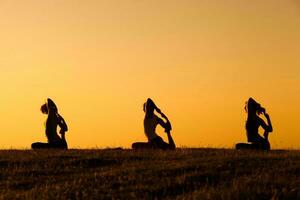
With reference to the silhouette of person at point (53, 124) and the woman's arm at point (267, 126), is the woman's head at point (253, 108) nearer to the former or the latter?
the woman's arm at point (267, 126)

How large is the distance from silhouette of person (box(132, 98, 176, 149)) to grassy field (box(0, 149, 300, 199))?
27.5ft

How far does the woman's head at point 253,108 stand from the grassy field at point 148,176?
39.8 ft

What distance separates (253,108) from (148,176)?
70.2ft

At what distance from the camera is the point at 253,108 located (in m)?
47.3

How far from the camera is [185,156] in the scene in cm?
3422

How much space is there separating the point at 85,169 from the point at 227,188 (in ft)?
30.0

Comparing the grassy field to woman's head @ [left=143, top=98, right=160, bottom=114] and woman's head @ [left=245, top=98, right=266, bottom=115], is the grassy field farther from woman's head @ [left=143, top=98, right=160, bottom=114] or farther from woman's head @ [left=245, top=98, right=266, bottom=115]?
woman's head @ [left=245, top=98, right=266, bottom=115]

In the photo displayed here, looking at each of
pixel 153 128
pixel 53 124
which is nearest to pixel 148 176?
pixel 153 128

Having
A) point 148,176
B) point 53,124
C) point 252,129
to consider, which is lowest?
point 148,176

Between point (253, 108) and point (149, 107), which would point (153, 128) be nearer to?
point (149, 107)

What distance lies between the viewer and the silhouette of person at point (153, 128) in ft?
148

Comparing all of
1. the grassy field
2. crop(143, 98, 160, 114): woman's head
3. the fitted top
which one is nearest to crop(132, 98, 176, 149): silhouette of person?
crop(143, 98, 160, 114): woman's head

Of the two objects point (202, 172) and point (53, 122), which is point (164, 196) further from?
point (53, 122)

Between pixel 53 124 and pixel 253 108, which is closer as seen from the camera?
pixel 253 108
